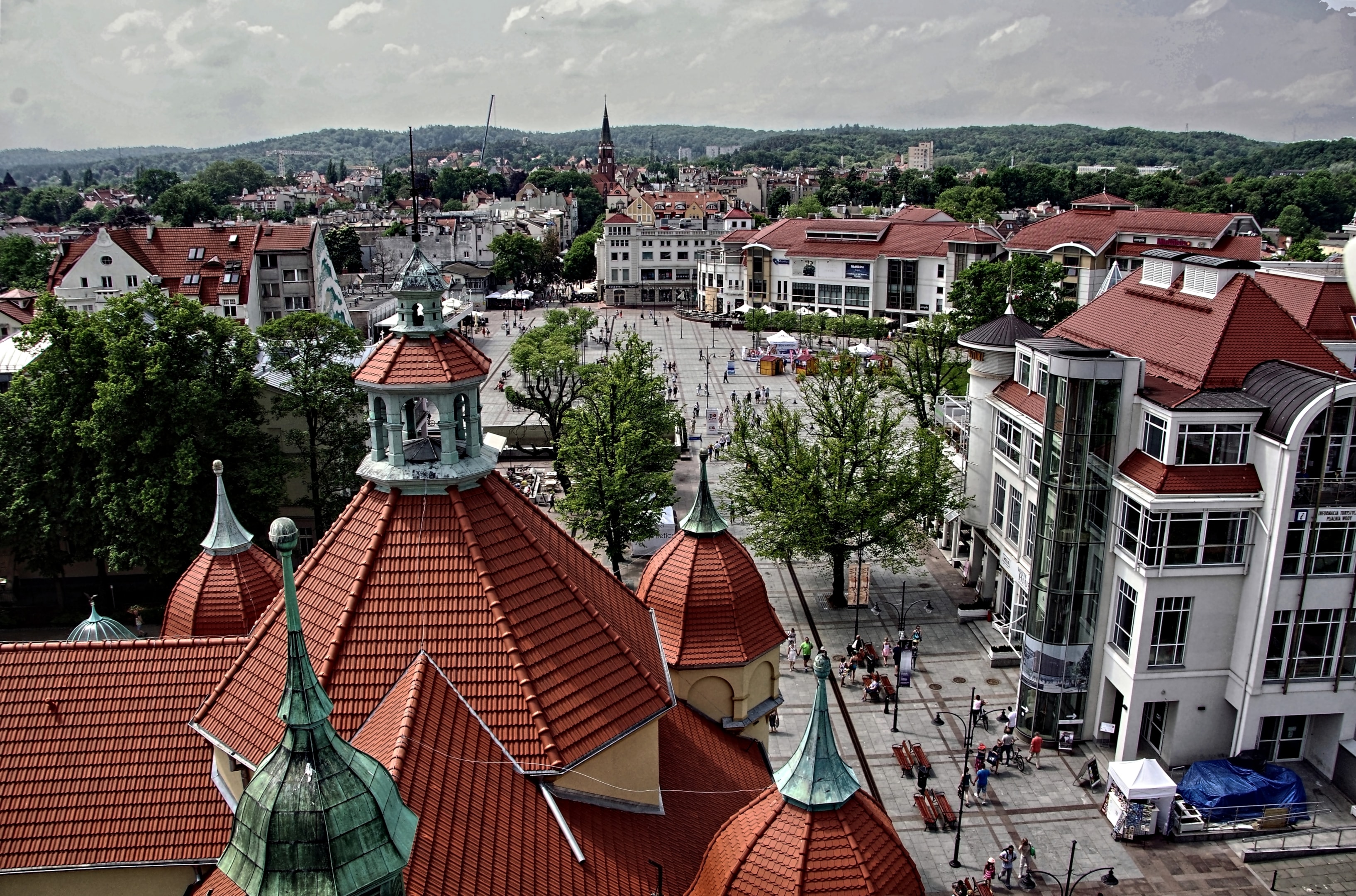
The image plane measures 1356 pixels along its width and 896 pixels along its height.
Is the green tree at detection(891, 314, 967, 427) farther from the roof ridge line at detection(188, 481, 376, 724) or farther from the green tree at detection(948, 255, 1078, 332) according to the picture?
the roof ridge line at detection(188, 481, 376, 724)

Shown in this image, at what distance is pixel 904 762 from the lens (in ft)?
105

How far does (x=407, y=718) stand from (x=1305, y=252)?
107255 millimetres

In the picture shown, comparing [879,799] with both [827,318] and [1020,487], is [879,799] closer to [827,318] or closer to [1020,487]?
[1020,487]

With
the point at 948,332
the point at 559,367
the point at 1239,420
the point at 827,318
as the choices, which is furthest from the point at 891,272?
the point at 1239,420

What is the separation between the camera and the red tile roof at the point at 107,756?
16.7m

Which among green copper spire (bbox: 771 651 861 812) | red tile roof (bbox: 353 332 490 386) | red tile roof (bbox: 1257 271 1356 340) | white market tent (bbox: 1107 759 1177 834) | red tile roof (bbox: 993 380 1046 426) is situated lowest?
white market tent (bbox: 1107 759 1177 834)

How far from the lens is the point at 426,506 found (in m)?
16.5

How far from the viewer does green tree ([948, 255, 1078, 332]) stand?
66188 mm

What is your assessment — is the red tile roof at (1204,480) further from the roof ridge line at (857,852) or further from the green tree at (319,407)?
the green tree at (319,407)

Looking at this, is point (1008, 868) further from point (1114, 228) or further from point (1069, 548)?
point (1114, 228)

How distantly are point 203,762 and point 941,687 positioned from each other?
2656cm

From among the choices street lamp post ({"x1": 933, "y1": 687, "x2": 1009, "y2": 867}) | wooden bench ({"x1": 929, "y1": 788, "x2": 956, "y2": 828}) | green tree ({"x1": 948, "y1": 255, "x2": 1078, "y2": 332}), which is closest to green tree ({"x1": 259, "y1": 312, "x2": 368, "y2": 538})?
street lamp post ({"x1": 933, "y1": 687, "x2": 1009, "y2": 867})

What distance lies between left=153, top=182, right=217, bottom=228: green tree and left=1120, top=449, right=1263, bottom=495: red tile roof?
6937 inches

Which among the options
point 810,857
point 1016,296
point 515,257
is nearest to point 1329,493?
point 810,857
